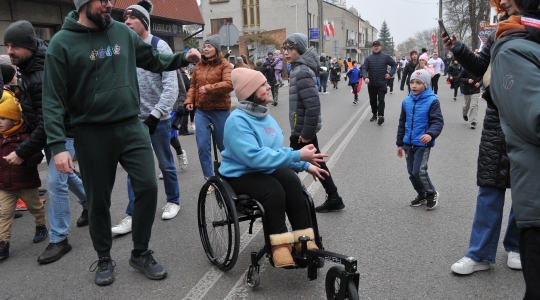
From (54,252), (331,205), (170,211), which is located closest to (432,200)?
(331,205)

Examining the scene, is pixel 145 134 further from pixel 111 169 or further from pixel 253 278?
pixel 253 278

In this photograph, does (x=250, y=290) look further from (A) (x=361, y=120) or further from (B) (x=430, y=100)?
(A) (x=361, y=120)

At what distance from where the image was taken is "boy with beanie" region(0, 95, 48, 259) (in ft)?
13.9

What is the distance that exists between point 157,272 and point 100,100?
136 cm

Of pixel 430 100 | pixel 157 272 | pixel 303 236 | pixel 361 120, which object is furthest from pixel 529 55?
pixel 361 120

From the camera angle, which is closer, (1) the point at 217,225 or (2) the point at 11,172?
(1) the point at 217,225

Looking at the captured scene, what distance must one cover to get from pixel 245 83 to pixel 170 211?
85.8 inches

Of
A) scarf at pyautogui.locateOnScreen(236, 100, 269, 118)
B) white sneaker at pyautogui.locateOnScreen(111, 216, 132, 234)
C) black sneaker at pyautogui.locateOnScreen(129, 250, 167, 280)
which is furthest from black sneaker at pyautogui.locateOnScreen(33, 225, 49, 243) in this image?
scarf at pyautogui.locateOnScreen(236, 100, 269, 118)

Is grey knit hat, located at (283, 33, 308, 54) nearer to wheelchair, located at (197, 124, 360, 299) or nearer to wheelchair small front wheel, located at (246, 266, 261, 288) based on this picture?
wheelchair, located at (197, 124, 360, 299)

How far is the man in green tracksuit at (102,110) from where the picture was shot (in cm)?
329

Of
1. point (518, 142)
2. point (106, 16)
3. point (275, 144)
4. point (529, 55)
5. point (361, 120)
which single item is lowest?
point (361, 120)

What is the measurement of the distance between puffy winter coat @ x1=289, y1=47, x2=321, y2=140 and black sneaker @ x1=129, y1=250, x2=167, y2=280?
1.92 metres

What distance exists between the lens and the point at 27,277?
3809mm

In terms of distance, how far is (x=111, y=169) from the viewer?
3.59 m
